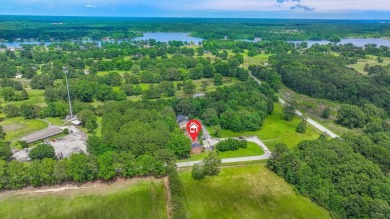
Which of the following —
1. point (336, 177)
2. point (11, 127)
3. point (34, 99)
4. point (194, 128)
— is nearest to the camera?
point (336, 177)

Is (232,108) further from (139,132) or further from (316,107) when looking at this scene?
(316,107)

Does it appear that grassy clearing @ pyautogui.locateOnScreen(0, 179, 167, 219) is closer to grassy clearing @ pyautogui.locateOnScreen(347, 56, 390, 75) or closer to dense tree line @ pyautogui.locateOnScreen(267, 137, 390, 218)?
dense tree line @ pyautogui.locateOnScreen(267, 137, 390, 218)

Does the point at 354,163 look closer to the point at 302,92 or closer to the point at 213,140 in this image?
the point at 213,140

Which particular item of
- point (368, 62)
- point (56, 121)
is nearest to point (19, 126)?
point (56, 121)

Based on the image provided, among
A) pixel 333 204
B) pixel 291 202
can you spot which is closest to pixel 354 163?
pixel 333 204

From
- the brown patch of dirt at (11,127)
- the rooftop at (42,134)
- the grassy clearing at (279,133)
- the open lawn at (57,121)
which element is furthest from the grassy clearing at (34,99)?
the grassy clearing at (279,133)

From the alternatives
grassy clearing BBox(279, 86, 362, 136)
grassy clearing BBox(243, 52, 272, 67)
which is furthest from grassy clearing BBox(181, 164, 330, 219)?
grassy clearing BBox(243, 52, 272, 67)
